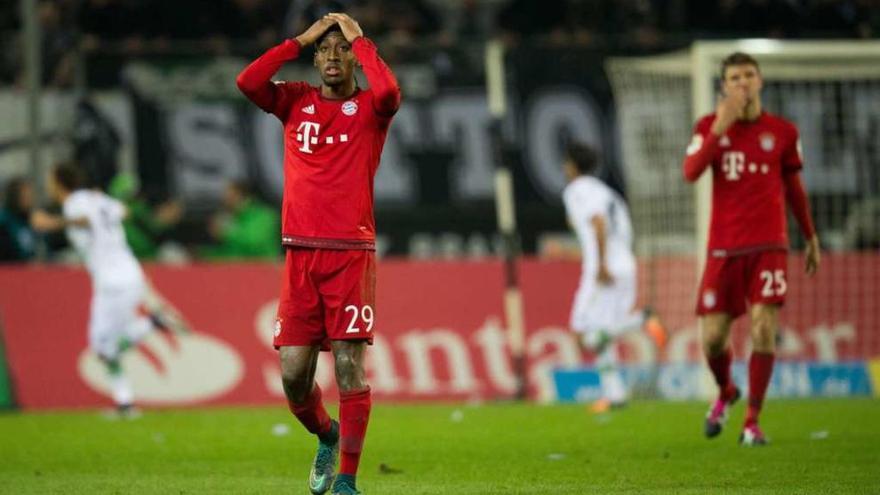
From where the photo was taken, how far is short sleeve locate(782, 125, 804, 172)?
40.2 feet

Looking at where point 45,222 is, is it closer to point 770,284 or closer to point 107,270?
point 107,270

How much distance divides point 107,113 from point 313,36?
10.7 metres

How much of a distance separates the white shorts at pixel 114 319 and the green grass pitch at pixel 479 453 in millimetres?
812

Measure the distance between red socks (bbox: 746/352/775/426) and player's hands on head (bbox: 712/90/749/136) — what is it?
5.22 ft

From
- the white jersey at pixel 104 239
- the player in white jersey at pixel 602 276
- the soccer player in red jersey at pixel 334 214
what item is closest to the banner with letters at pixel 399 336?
the white jersey at pixel 104 239

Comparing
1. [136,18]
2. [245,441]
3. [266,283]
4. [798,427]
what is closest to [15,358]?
[266,283]

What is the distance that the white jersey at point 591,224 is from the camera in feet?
54.3

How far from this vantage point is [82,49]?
1916 cm

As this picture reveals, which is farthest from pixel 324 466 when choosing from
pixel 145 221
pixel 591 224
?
pixel 145 221

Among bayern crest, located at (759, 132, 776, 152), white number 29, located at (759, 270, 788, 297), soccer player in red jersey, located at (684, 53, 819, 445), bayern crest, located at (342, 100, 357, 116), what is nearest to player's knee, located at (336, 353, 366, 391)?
bayern crest, located at (342, 100, 357, 116)

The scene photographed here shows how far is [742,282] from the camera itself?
12.2m

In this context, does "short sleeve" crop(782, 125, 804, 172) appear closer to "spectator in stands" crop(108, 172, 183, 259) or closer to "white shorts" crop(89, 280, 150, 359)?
"white shorts" crop(89, 280, 150, 359)

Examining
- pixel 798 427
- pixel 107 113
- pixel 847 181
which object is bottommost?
pixel 798 427

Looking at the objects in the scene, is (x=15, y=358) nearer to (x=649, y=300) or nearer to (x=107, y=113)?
(x=107, y=113)
